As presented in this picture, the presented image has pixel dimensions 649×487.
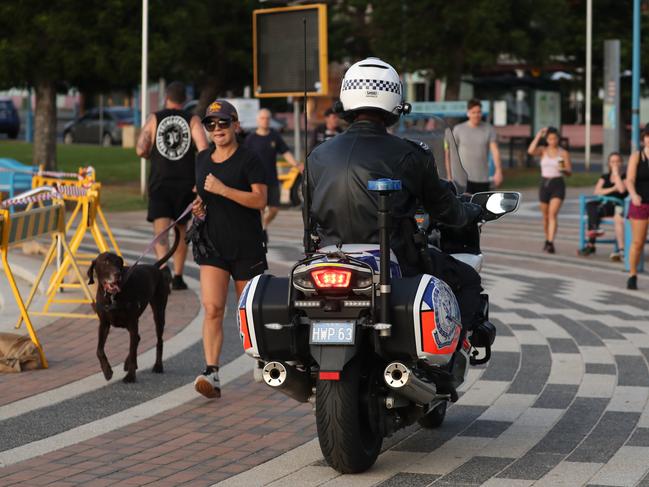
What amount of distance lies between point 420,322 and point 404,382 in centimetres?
28

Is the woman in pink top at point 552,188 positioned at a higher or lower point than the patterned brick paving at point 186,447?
higher

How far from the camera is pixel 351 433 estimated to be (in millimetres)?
6418

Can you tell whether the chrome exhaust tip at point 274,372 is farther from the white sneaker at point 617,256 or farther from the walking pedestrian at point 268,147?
the walking pedestrian at point 268,147

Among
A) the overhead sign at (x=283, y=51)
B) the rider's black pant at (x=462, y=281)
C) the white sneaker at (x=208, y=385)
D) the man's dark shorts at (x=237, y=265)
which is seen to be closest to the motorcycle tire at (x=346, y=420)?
the rider's black pant at (x=462, y=281)

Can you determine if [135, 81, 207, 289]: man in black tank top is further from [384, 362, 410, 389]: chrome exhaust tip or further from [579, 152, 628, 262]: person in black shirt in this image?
[384, 362, 410, 389]: chrome exhaust tip

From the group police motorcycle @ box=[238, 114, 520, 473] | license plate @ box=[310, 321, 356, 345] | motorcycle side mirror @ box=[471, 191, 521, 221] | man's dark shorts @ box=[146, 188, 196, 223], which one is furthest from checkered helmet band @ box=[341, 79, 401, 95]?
man's dark shorts @ box=[146, 188, 196, 223]

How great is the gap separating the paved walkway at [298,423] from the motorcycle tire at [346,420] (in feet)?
0.40

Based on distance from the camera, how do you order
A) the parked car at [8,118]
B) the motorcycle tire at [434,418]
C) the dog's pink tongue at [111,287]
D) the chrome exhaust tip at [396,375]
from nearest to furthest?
1. the chrome exhaust tip at [396,375]
2. the motorcycle tire at [434,418]
3. the dog's pink tongue at [111,287]
4. the parked car at [8,118]

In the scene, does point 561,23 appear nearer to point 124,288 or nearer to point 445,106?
point 445,106

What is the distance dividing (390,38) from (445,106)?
10495mm

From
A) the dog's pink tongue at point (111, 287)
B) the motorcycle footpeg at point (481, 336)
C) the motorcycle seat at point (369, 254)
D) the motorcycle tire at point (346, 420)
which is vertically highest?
the motorcycle seat at point (369, 254)

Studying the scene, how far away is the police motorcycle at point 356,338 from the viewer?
637 centimetres

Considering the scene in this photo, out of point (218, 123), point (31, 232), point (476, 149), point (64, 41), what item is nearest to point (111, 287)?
point (218, 123)

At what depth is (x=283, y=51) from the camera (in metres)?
25.8
